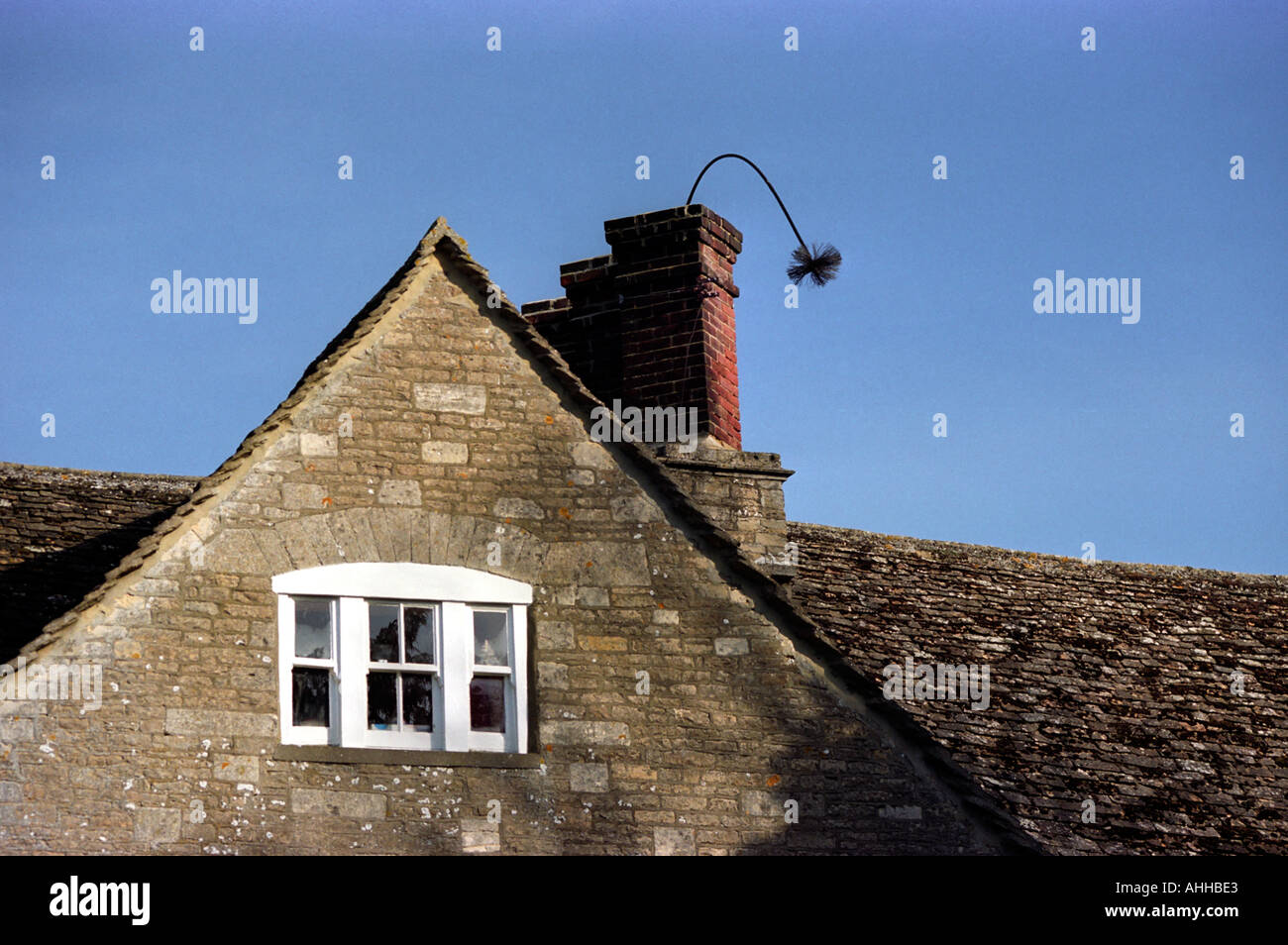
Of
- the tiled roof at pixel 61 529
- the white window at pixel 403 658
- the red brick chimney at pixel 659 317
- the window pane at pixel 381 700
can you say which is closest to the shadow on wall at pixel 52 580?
the tiled roof at pixel 61 529

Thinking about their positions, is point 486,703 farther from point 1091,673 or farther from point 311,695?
point 1091,673

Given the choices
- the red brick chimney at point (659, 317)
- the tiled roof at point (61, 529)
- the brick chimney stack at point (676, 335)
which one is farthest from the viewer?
the red brick chimney at point (659, 317)

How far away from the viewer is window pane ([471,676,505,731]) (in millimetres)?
13727

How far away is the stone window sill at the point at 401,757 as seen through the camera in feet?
43.3

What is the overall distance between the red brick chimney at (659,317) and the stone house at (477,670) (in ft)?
2.46

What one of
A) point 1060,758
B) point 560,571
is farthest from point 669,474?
point 1060,758

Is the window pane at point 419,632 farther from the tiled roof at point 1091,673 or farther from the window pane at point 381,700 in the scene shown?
the tiled roof at point 1091,673

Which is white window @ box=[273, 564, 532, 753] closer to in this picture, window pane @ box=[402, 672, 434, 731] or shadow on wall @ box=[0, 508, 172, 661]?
window pane @ box=[402, 672, 434, 731]

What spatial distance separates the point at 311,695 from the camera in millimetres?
13469

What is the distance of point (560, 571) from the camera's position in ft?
46.4

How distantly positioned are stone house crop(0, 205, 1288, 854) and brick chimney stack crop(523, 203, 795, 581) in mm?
59

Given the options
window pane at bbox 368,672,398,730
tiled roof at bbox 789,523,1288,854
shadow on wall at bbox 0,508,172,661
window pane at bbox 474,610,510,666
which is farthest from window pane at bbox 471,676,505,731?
shadow on wall at bbox 0,508,172,661

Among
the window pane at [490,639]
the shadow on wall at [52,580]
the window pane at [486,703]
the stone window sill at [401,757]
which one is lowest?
the stone window sill at [401,757]

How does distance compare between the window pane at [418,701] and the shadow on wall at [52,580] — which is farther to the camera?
the shadow on wall at [52,580]
